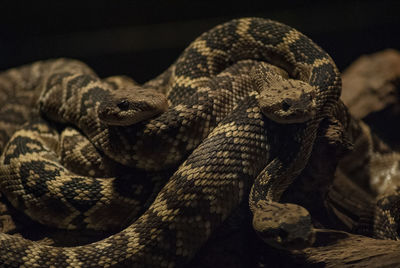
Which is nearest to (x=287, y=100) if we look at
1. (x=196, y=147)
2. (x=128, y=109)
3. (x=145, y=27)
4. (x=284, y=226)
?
(x=196, y=147)

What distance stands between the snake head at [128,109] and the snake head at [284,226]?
1319 mm

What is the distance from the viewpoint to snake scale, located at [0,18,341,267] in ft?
10.5

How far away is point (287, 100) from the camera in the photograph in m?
3.24

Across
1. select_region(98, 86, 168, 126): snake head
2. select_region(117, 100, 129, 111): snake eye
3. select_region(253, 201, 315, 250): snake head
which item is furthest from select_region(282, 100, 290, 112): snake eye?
select_region(117, 100, 129, 111): snake eye

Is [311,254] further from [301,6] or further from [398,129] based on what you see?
[301,6]

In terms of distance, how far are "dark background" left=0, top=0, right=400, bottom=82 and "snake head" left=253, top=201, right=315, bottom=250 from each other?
394 cm

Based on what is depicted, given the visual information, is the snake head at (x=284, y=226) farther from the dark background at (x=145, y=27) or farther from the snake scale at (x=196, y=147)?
the dark background at (x=145, y=27)

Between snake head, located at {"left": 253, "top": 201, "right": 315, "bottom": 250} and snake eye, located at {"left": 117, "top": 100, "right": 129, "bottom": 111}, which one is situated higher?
snake eye, located at {"left": 117, "top": 100, "right": 129, "bottom": 111}

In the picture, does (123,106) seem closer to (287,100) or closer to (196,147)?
(196,147)

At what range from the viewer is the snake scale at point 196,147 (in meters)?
3.19

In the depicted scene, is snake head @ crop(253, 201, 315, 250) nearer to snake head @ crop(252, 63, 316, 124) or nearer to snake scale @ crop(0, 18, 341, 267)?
snake scale @ crop(0, 18, 341, 267)

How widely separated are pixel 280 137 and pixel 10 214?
279 cm

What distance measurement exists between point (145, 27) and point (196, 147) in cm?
376

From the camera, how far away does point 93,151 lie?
13.1 feet
